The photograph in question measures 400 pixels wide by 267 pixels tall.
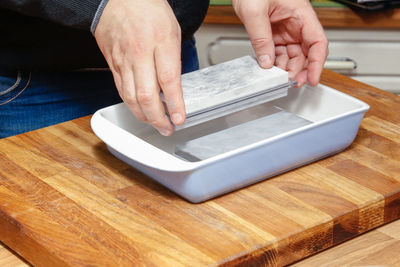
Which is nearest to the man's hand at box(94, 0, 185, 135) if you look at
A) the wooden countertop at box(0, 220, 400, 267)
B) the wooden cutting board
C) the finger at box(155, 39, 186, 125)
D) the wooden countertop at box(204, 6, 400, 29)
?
the finger at box(155, 39, 186, 125)

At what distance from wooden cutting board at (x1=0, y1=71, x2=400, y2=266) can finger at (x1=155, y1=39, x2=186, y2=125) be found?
11 centimetres

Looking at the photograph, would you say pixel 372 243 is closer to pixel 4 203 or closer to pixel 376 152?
pixel 376 152

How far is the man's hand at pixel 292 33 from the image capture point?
2.74 ft

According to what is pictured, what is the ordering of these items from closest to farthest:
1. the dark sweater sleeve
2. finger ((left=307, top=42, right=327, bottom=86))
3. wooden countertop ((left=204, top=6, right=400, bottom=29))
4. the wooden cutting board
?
the wooden cutting board, the dark sweater sleeve, finger ((left=307, top=42, right=327, bottom=86)), wooden countertop ((left=204, top=6, right=400, bottom=29))

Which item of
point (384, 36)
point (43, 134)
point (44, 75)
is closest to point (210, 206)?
point (43, 134)

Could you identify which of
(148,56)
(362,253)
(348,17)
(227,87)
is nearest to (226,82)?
(227,87)

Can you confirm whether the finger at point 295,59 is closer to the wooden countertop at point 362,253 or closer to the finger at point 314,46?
the finger at point 314,46

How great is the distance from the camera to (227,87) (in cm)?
72

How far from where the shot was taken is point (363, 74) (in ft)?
5.21

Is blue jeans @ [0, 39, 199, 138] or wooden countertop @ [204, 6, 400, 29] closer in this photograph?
blue jeans @ [0, 39, 199, 138]

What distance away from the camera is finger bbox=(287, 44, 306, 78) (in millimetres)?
875

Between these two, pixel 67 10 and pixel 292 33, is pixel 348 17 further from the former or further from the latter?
pixel 67 10

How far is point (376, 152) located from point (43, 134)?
449 millimetres

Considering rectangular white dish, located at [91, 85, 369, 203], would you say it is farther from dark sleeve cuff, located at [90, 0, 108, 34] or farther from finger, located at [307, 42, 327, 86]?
dark sleeve cuff, located at [90, 0, 108, 34]
